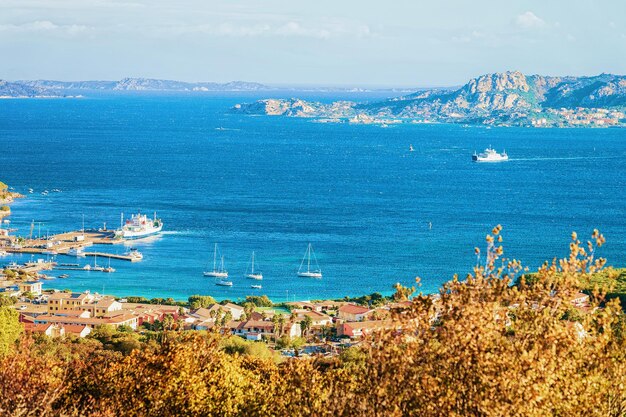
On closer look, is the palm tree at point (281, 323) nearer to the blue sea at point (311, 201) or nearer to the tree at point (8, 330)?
the blue sea at point (311, 201)

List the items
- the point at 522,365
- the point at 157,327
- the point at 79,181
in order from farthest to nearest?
the point at 79,181
the point at 157,327
the point at 522,365

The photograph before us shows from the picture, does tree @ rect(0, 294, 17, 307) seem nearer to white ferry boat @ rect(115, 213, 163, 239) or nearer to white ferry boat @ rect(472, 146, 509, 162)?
white ferry boat @ rect(115, 213, 163, 239)

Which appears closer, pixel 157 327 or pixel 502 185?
pixel 157 327

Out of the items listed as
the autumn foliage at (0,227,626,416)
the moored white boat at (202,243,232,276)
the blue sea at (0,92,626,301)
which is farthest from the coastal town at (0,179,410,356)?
the autumn foliage at (0,227,626,416)

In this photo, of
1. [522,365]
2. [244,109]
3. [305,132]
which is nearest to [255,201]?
[522,365]

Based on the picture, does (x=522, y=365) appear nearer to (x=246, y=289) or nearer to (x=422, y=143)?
(x=246, y=289)

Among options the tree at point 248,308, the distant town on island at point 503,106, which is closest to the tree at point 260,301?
the tree at point 248,308

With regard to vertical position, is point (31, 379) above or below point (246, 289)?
above

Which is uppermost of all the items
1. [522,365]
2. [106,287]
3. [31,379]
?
[522,365]
